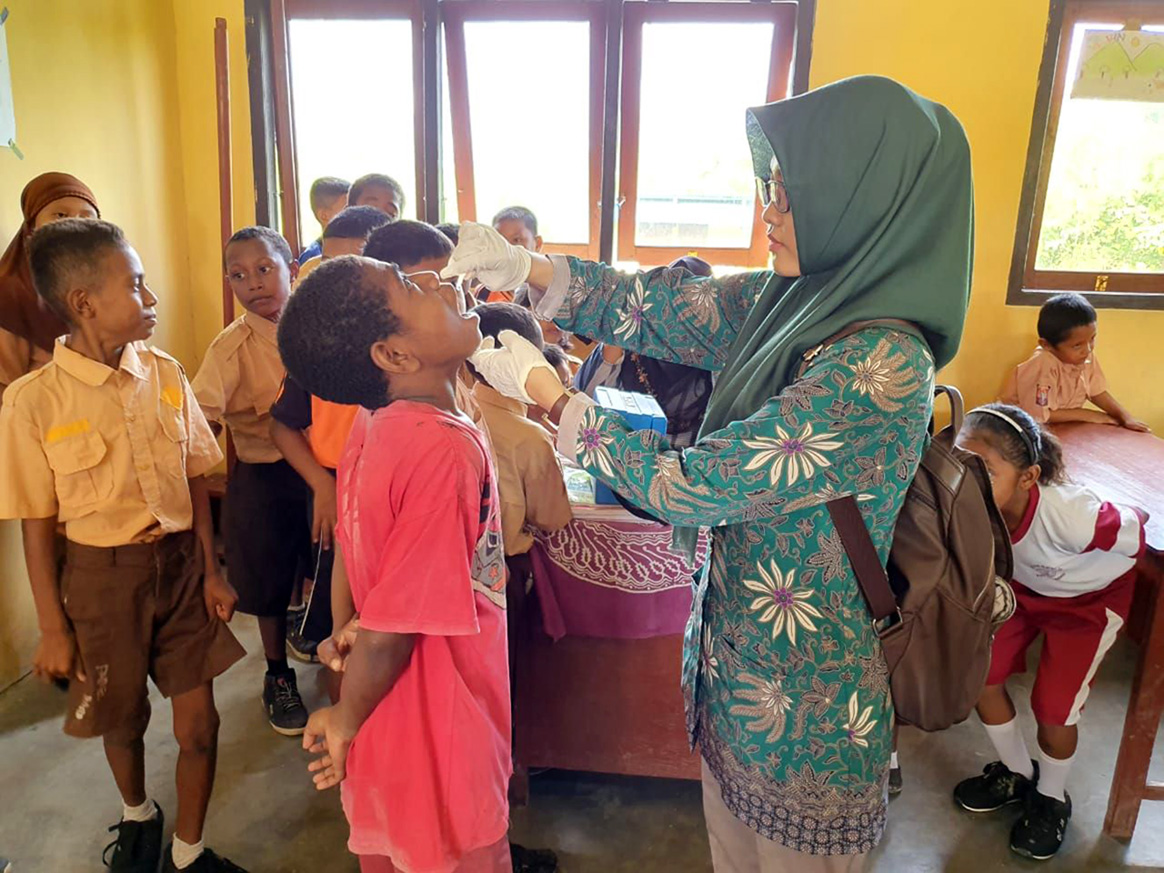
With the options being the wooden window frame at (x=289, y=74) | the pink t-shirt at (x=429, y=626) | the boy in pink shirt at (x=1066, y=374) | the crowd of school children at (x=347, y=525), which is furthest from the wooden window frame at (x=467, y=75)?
the pink t-shirt at (x=429, y=626)

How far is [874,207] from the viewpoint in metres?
1.01

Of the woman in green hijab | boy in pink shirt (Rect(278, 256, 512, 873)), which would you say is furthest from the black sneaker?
boy in pink shirt (Rect(278, 256, 512, 873))

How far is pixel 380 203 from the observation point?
3025 millimetres

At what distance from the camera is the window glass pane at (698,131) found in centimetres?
360

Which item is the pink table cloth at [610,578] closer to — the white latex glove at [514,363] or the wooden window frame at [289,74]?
the white latex glove at [514,363]

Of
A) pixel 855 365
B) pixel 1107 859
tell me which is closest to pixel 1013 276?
pixel 1107 859

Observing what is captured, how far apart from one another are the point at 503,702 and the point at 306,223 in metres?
3.21

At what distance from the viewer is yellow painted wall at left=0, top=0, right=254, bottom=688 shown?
2.52 m

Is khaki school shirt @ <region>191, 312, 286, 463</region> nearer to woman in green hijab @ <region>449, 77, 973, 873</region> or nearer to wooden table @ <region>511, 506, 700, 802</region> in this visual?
wooden table @ <region>511, 506, 700, 802</region>

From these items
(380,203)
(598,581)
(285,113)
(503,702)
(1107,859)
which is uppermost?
(285,113)

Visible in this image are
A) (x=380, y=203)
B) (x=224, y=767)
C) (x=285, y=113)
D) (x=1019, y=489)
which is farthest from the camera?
(x=285, y=113)

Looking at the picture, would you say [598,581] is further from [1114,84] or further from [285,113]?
[1114,84]

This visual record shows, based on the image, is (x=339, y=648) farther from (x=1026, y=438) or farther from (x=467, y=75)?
(x=467, y=75)

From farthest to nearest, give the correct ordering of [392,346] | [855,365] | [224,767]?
[224,767]
[392,346]
[855,365]
